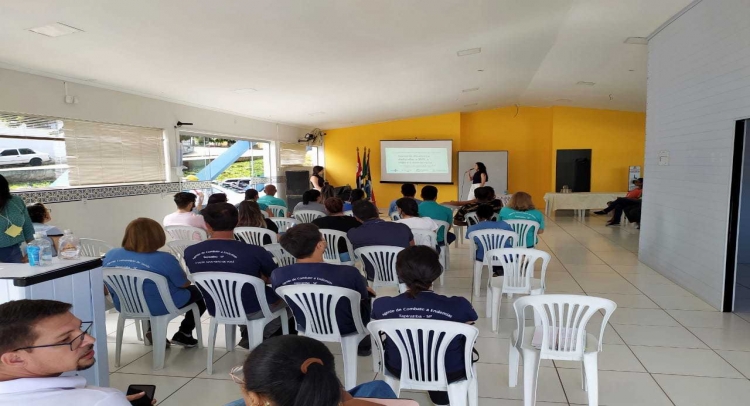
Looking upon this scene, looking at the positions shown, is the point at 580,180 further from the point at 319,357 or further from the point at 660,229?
the point at 319,357

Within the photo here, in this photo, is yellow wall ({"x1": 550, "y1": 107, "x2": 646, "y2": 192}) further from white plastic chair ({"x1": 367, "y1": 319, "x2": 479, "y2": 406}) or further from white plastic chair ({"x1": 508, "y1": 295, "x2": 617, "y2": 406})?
white plastic chair ({"x1": 367, "y1": 319, "x2": 479, "y2": 406})

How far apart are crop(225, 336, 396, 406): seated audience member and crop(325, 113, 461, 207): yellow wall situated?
11.4 metres

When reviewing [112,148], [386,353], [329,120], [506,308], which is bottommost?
[506,308]

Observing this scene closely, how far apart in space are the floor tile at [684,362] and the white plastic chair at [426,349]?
165 cm

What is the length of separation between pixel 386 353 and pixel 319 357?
128cm

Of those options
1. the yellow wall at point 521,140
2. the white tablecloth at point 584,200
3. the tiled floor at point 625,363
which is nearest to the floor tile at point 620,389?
the tiled floor at point 625,363

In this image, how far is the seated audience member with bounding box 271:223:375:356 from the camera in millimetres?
2572

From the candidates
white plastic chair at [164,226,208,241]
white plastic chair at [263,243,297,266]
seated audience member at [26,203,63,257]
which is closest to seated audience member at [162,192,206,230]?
white plastic chair at [164,226,208,241]

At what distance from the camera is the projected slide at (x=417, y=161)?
39.7ft

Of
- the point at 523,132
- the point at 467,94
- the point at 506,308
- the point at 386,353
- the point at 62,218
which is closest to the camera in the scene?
the point at 386,353

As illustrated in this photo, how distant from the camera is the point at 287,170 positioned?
35.6 ft

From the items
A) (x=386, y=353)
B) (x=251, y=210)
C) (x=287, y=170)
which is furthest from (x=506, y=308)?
(x=287, y=170)

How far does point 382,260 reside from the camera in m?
3.85

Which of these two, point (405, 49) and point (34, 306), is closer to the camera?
point (34, 306)
